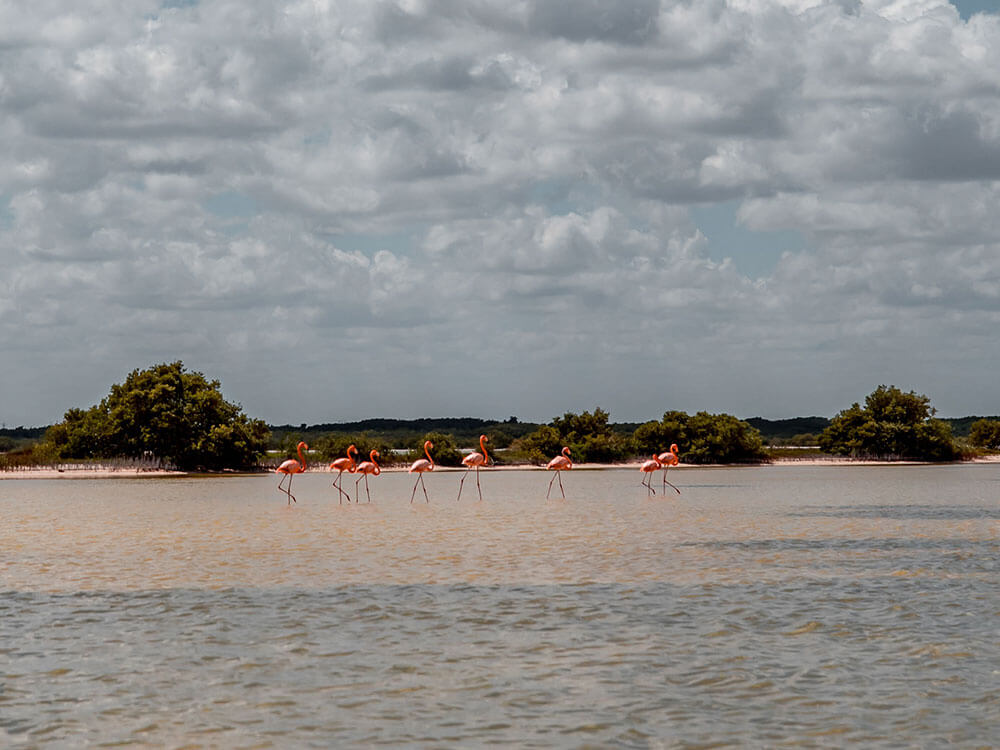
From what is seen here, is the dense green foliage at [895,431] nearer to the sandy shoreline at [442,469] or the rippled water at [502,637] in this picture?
the sandy shoreline at [442,469]

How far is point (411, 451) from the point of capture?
9181cm

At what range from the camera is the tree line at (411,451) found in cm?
6850

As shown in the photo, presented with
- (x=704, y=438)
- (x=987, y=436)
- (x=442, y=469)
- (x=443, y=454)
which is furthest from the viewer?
(x=987, y=436)

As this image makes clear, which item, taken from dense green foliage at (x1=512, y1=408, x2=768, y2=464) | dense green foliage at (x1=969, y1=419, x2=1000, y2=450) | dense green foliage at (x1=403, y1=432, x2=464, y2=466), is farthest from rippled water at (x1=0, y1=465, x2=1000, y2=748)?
dense green foliage at (x1=969, y1=419, x2=1000, y2=450)

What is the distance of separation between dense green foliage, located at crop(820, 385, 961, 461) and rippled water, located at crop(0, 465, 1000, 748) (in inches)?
2614

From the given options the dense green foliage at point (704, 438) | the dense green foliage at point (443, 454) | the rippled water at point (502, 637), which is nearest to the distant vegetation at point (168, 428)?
the dense green foliage at point (443, 454)

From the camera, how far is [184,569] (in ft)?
64.3

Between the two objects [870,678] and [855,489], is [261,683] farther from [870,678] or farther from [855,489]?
[855,489]

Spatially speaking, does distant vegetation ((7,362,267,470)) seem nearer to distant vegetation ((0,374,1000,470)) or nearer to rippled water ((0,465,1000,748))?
distant vegetation ((0,374,1000,470))

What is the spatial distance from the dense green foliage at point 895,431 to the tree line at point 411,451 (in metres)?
0.08

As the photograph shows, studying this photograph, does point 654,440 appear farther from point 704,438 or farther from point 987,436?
point 987,436

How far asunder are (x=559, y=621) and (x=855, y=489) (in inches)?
1447

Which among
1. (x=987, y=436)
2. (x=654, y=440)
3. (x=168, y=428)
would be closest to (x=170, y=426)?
(x=168, y=428)

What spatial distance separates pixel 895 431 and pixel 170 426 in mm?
54761
